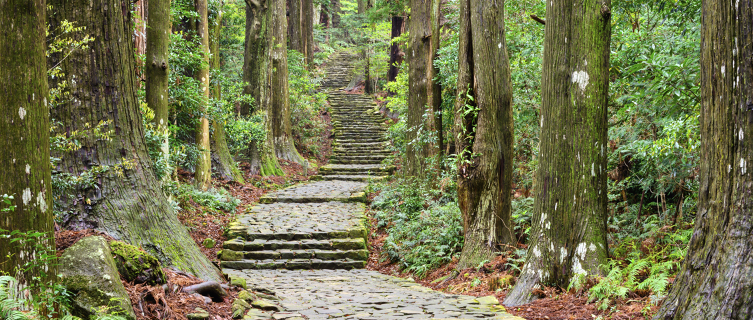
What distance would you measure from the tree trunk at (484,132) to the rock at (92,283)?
489cm

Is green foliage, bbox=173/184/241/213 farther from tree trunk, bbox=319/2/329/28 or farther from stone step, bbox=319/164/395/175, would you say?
tree trunk, bbox=319/2/329/28

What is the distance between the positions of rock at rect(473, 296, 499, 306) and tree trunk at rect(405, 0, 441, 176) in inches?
245

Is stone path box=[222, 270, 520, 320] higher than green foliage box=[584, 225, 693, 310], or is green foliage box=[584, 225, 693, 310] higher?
green foliage box=[584, 225, 693, 310]

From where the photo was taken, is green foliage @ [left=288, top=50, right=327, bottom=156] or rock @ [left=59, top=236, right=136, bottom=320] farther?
green foliage @ [left=288, top=50, right=327, bottom=156]

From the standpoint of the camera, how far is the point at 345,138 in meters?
23.5

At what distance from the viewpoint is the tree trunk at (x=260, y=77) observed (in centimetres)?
1683

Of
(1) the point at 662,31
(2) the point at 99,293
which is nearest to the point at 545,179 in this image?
(1) the point at 662,31

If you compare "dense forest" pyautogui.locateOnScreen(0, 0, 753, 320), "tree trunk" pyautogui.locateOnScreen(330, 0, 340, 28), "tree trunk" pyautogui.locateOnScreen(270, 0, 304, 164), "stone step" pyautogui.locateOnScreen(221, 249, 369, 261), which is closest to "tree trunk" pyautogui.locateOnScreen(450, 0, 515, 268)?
"dense forest" pyautogui.locateOnScreen(0, 0, 753, 320)

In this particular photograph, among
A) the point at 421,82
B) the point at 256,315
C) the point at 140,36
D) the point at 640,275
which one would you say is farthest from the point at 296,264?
the point at 640,275

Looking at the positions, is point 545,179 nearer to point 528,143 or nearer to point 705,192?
point 705,192

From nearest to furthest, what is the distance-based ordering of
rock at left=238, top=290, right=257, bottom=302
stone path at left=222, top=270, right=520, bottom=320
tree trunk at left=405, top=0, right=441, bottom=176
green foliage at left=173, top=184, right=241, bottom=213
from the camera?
stone path at left=222, top=270, right=520, bottom=320
rock at left=238, top=290, right=257, bottom=302
green foliage at left=173, top=184, right=241, bottom=213
tree trunk at left=405, top=0, right=441, bottom=176

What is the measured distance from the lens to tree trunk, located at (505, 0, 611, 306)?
17.0ft

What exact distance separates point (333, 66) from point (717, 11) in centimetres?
3762

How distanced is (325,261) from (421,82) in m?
5.03
